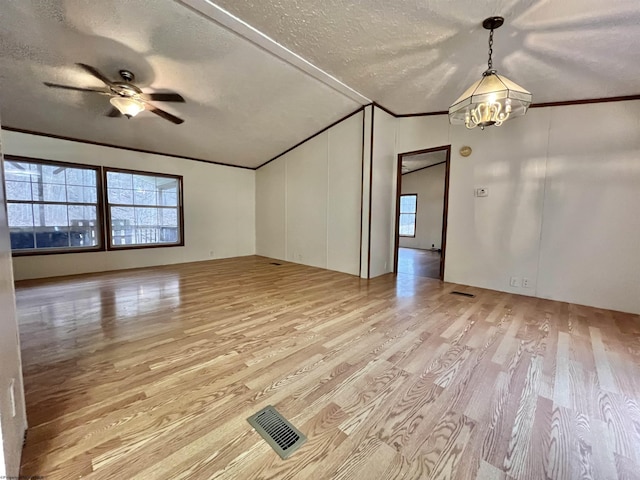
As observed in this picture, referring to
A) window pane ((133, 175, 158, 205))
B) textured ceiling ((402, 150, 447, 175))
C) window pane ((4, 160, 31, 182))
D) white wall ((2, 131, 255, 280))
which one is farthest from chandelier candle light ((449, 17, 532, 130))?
window pane ((4, 160, 31, 182))

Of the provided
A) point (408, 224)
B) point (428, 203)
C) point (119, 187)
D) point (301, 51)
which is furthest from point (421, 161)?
point (119, 187)

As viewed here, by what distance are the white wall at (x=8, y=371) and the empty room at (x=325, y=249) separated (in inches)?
0.8

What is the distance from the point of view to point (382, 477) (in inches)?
43.2

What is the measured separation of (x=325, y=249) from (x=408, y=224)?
5614 mm

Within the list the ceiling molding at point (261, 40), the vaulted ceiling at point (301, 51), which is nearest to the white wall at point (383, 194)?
the vaulted ceiling at point (301, 51)

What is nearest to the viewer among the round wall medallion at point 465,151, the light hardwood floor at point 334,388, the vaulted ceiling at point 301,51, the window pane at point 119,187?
the light hardwood floor at point 334,388

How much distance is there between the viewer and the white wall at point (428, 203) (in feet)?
29.2

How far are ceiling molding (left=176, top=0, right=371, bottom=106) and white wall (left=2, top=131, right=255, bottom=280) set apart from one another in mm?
4042

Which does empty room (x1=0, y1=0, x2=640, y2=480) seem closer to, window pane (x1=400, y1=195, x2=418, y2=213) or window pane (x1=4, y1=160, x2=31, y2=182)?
window pane (x1=4, y1=160, x2=31, y2=182)

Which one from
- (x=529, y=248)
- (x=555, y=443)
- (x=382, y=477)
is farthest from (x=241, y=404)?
(x=529, y=248)

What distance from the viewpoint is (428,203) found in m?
9.26

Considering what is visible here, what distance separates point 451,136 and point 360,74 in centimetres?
193

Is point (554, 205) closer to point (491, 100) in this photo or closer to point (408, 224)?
point (491, 100)

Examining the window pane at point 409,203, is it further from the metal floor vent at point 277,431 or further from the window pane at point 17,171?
the window pane at point 17,171
